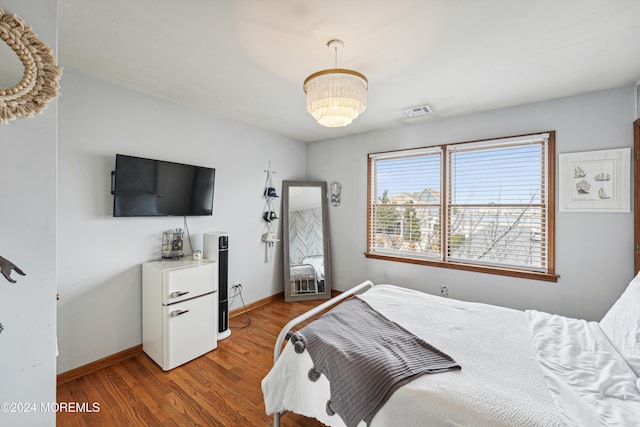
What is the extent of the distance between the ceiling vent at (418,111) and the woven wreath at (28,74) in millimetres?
2817

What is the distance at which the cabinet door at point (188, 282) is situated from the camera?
7.44 ft

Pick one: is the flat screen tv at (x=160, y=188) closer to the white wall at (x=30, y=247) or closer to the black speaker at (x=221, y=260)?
the black speaker at (x=221, y=260)

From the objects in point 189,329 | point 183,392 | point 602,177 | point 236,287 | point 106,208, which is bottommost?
point 183,392

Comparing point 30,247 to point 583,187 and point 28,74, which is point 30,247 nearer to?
point 28,74

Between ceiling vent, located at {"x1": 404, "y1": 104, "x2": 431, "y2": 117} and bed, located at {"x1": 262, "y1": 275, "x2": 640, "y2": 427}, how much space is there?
2039 mm

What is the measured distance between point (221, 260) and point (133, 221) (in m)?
0.86

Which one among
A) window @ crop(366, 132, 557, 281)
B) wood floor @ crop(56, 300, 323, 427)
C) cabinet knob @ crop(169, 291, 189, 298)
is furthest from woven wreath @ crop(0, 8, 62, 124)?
window @ crop(366, 132, 557, 281)

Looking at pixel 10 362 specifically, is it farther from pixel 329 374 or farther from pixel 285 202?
pixel 285 202

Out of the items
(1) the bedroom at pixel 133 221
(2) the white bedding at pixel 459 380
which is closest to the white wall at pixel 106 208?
(1) the bedroom at pixel 133 221

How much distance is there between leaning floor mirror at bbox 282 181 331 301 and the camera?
397 cm

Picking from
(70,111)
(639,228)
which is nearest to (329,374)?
(70,111)

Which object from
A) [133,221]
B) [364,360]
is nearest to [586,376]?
[364,360]

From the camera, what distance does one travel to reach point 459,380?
1.25 metres

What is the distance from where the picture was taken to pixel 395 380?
1242 millimetres
